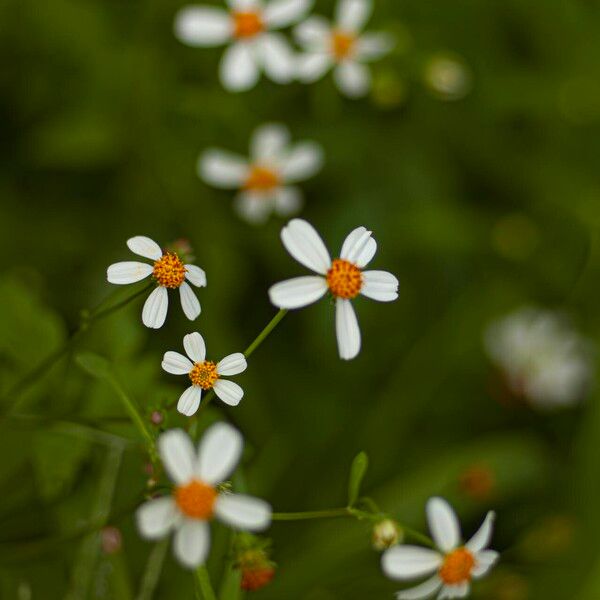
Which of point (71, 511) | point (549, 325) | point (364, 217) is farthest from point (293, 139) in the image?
point (71, 511)

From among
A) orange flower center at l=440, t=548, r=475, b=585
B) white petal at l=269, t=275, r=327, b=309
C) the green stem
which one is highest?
white petal at l=269, t=275, r=327, b=309

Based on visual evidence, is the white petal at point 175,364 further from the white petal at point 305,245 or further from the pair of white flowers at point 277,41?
the pair of white flowers at point 277,41

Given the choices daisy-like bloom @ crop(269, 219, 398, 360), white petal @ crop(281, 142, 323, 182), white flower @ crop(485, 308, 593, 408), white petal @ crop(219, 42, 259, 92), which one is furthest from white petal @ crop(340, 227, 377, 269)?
white flower @ crop(485, 308, 593, 408)

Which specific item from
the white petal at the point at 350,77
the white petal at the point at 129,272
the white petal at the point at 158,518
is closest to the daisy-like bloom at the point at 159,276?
the white petal at the point at 129,272

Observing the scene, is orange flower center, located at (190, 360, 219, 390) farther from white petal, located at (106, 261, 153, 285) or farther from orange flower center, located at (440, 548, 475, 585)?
orange flower center, located at (440, 548, 475, 585)

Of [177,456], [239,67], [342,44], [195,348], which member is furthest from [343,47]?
[177,456]

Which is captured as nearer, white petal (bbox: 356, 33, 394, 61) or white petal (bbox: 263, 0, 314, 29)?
white petal (bbox: 263, 0, 314, 29)

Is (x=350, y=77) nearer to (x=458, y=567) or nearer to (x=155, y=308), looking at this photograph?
(x=155, y=308)
